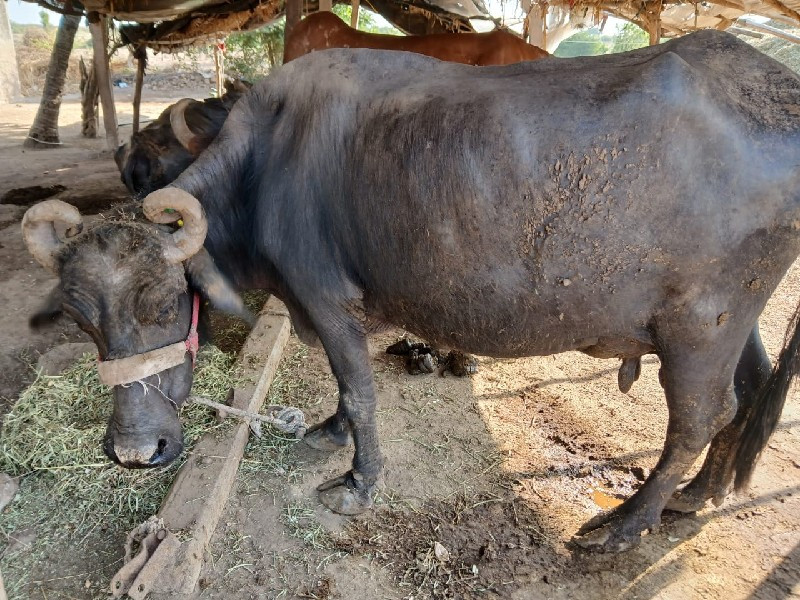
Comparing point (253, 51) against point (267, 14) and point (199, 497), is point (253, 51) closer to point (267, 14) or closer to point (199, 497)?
point (267, 14)

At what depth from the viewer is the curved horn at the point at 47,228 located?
2.36 metres

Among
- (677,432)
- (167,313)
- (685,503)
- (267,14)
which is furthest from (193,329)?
(267,14)

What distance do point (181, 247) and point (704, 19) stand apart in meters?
8.62

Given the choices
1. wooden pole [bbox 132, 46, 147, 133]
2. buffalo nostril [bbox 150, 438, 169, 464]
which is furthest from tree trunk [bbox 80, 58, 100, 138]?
buffalo nostril [bbox 150, 438, 169, 464]

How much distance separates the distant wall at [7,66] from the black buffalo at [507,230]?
19.4 meters

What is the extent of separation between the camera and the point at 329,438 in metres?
3.64

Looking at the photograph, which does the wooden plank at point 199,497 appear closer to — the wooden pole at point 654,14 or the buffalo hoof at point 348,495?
the buffalo hoof at point 348,495

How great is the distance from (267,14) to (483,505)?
9.01 meters

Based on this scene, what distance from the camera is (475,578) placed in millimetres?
2771

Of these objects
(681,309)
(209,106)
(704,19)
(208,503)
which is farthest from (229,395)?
(704,19)

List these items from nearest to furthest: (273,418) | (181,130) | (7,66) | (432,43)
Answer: (181,130)
(273,418)
(432,43)
(7,66)

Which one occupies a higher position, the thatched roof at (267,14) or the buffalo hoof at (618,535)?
the thatched roof at (267,14)

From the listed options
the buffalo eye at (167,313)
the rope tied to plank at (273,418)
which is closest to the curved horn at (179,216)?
the buffalo eye at (167,313)

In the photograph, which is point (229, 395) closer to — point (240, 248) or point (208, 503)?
point (208, 503)
